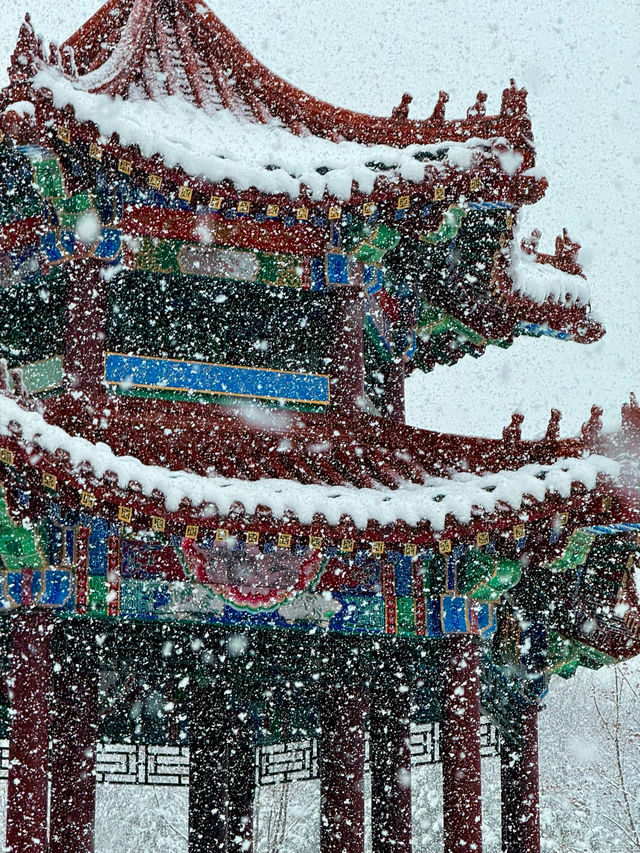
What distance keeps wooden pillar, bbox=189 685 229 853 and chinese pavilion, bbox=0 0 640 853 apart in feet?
0.09

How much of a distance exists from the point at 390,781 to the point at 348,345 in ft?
13.5

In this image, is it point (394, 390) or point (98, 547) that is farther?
point (394, 390)

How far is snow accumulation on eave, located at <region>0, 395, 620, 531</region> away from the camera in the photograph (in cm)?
690

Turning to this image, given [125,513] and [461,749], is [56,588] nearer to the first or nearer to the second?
[125,513]

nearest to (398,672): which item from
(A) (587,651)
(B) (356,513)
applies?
(A) (587,651)

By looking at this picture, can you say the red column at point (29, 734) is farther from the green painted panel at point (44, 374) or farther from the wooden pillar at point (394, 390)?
the wooden pillar at point (394, 390)

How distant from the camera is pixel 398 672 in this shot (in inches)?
363

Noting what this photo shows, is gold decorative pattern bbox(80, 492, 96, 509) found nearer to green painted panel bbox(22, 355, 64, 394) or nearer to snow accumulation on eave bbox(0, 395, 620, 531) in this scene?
snow accumulation on eave bbox(0, 395, 620, 531)

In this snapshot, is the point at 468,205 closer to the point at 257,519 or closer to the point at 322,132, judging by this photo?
the point at 322,132

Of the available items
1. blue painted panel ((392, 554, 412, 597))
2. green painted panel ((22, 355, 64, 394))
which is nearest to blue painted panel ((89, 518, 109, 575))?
green painted panel ((22, 355, 64, 394))

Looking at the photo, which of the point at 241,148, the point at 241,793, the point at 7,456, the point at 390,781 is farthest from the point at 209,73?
the point at 241,793

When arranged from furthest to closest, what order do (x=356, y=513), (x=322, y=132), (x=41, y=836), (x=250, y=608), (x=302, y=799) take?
(x=302, y=799)
(x=322, y=132)
(x=250, y=608)
(x=356, y=513)
(x=41, y=836)

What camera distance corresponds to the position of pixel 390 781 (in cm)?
1045

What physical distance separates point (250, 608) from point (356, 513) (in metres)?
1.19
